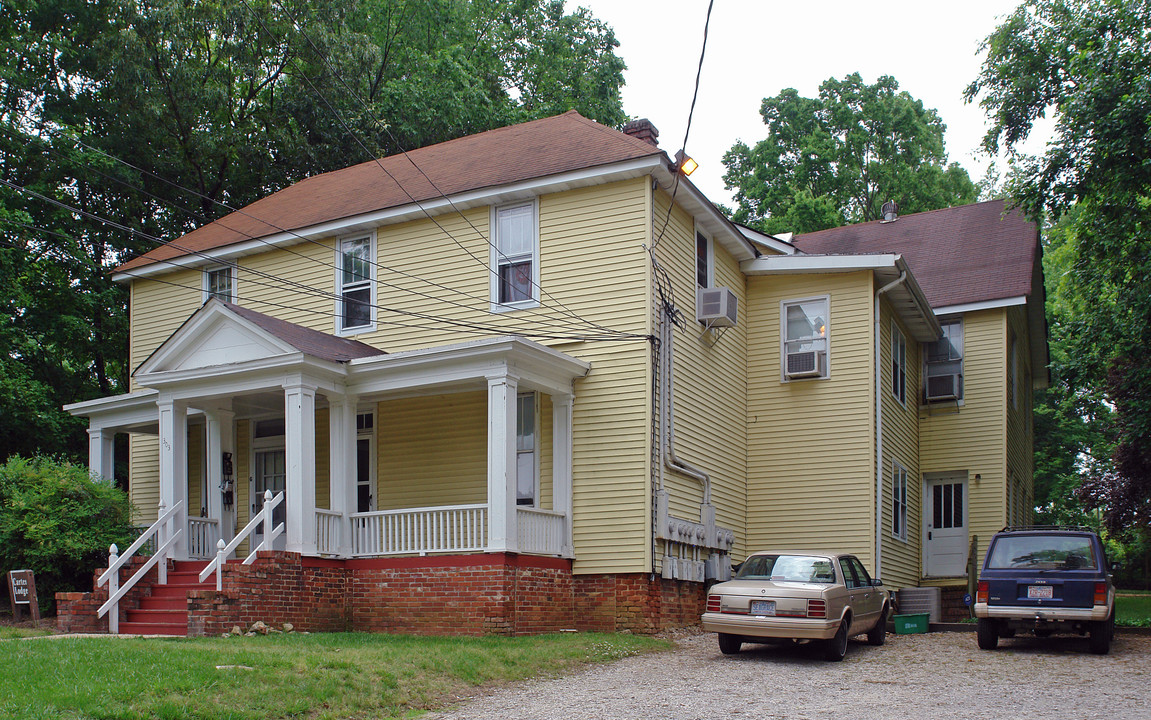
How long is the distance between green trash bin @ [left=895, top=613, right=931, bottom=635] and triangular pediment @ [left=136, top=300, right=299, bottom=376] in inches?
407

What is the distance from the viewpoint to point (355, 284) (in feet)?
A: 62.3

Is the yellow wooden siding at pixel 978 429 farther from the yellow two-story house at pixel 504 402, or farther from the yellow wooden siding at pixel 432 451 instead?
the yellow wooden siding at pixel 432 451

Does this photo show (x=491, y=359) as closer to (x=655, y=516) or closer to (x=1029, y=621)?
(x=655, y=516)

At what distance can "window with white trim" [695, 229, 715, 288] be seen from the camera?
1831 cm

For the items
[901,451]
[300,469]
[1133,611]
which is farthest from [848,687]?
[1133,611]

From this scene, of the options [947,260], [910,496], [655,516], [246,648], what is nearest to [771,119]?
[947,260]

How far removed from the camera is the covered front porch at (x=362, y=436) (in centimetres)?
1518

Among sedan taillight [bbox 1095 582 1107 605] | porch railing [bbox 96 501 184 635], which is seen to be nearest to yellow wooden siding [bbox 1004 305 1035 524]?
sedan taillight [bbox 1095 582 1107 605]

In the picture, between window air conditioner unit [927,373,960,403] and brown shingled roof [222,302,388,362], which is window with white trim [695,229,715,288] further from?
window air conditioner unit [927,373,960,403]

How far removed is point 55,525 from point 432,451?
6028 mm

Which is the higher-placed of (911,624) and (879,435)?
(879,435)

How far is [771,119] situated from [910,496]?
1057 inches

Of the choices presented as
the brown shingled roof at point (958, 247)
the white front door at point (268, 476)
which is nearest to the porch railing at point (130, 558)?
the white front door at point (268, 476)

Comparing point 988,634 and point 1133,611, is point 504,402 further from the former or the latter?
point 1133,611
